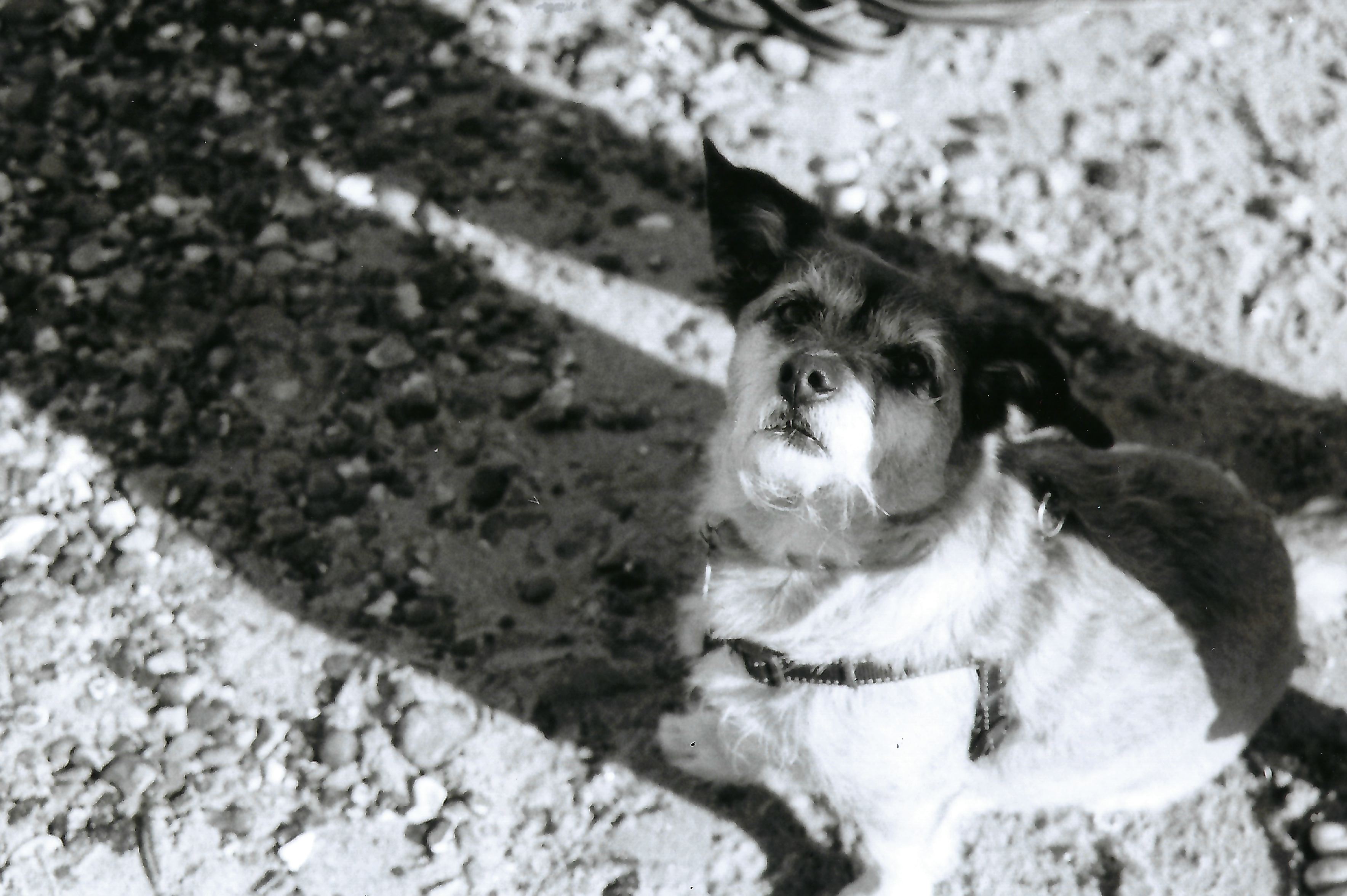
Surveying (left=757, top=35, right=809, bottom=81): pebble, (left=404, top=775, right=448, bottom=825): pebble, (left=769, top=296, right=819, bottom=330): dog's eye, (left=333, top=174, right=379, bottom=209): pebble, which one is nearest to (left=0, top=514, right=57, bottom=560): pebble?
(left=404, top=775, right=448, bottom=825): pebble

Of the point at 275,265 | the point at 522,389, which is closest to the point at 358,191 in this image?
the point at 275,265

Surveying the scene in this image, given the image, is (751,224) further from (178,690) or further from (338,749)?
(178,690)

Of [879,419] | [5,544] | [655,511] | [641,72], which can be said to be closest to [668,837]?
[655,511]

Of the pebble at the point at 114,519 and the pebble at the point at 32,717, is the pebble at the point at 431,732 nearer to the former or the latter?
the pebble at the point at 32,717

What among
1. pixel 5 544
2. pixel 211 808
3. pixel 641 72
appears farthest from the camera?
pixel 641 72

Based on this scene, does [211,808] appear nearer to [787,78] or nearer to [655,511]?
[655,511]

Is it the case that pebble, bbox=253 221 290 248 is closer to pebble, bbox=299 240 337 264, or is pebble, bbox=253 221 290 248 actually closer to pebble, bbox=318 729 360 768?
pebble, bbox=299 240 337 264

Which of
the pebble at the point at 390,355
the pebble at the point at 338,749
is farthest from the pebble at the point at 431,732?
the pebble at the point at 390,355
